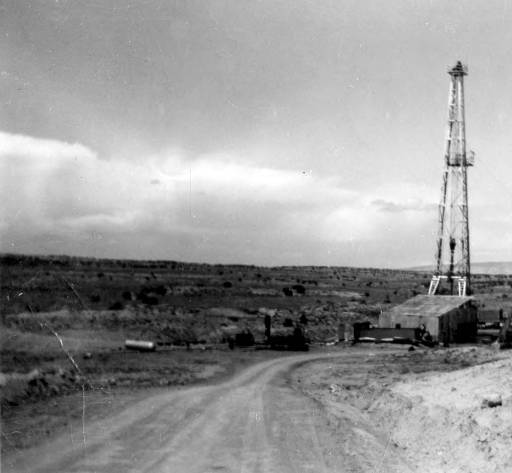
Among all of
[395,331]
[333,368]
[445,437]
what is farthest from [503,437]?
[395,331]

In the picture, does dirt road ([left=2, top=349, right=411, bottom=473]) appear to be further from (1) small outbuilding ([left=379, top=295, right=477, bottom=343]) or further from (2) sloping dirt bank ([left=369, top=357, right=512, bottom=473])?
(1) small outbuilding ([left=379, top=295, right=477, bottom=343])

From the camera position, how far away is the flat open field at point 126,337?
707 inches

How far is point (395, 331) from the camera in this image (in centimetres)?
4072

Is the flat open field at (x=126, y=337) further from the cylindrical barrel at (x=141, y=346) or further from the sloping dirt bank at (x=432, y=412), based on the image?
the sloping dirt bank at (x=432, y=412)

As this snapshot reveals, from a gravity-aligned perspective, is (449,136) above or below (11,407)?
above

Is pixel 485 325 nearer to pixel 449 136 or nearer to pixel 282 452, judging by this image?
pixel 449 136

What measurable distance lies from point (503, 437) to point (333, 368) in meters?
16.7

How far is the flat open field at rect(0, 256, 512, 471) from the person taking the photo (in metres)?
18.0

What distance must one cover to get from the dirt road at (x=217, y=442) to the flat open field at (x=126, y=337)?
652 millimetres

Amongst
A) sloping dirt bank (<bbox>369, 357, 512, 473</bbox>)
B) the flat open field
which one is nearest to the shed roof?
the flat open field

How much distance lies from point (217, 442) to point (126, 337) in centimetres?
2667

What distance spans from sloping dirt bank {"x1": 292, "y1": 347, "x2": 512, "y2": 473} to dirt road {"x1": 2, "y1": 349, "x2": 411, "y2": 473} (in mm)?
491

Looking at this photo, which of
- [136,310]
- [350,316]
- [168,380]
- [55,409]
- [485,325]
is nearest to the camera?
[55,409]

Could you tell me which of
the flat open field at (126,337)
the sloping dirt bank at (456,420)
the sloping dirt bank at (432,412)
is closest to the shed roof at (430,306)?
the flat open field at (126,337)
